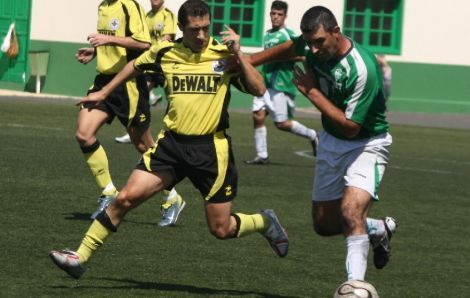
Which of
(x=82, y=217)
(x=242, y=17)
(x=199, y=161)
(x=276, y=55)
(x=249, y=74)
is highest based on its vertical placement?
(x=276, y=55)

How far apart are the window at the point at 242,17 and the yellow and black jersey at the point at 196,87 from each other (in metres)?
26.4

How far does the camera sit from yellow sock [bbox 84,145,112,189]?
43.1 ft

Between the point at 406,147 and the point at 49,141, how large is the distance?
7.25 metres

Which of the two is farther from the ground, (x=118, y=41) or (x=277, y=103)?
(x=118, y=41)

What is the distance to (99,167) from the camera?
13125 mm

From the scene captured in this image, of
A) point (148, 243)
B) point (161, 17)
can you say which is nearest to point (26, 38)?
point (161, 17)

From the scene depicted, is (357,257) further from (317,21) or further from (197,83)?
(197,83)

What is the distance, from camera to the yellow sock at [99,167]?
13.1 m

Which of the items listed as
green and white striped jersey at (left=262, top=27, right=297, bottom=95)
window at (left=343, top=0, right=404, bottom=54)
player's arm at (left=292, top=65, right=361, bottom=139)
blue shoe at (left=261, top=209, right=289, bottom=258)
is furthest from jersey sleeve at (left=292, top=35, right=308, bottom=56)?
window at (left=343, top=0, right=404, bottom=54)

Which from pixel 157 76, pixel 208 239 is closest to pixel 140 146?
pixel 208 239

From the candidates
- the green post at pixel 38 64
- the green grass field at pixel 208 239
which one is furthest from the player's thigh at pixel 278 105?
the green post at pixel 38 64

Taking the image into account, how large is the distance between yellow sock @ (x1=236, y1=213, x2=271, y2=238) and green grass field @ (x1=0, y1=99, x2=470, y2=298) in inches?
13.9

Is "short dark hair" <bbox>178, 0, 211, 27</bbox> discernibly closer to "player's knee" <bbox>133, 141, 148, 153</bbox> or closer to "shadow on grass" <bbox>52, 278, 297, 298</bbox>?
"shadow on grass" <bbox>52, 278, 297, 298</bbox>

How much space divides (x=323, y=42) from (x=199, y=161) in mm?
1395
